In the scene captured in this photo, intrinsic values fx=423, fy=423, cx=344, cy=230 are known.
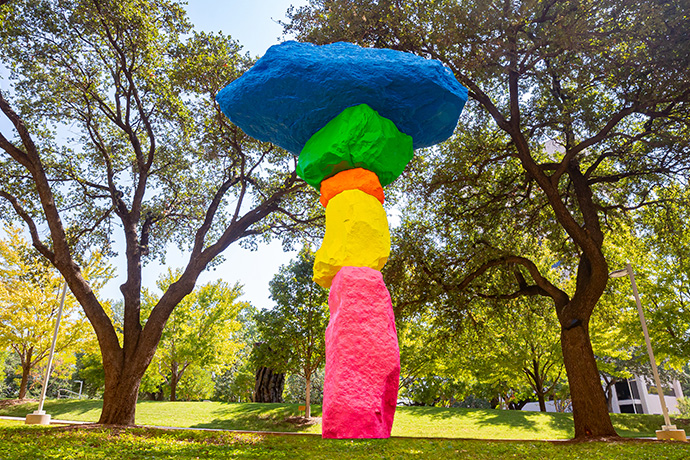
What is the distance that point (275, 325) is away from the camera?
17672 mm

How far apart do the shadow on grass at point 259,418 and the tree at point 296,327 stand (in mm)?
969

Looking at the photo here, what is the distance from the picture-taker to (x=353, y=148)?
6.10 m

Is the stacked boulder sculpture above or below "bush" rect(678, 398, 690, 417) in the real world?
above

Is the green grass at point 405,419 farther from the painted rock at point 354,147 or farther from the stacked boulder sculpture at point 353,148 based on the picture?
the painted rock at point 354,147

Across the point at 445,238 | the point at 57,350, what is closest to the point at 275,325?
the point at 445,238

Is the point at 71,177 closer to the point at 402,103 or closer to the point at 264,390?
the point at 402,103

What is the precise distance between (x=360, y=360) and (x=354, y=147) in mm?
2948

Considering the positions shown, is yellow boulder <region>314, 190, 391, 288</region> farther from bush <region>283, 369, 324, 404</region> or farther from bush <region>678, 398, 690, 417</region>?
bush <region>678, 398, 690, 417</region>

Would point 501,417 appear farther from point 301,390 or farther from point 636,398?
point 636,398

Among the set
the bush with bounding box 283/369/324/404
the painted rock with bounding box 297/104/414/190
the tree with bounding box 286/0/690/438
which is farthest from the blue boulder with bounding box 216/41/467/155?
the bush with bounding box 283/369/324/404

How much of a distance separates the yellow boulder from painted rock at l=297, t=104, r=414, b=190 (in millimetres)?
523

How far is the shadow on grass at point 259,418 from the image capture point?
53.4 feet

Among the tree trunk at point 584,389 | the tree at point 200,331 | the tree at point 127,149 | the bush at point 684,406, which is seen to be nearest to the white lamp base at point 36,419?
the tree at point 127,149

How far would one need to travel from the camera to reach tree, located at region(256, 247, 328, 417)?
17.5m
